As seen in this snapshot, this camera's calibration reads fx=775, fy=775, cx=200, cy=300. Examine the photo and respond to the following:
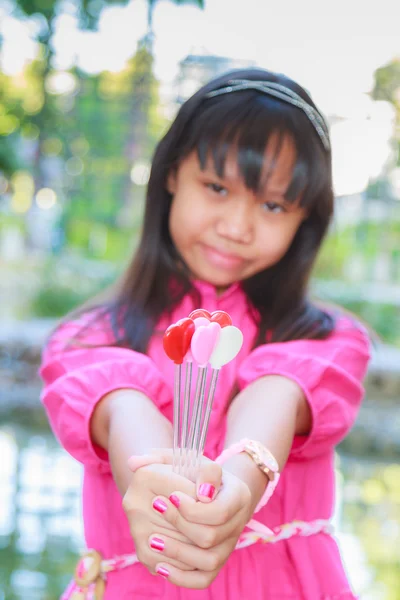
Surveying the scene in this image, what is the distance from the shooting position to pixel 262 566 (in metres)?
0.88

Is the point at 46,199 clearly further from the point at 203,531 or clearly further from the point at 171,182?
the point at 203,531

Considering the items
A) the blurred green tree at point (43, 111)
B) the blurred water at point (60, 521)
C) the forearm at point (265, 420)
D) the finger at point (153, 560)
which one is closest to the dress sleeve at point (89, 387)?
the forearm at point (265, 420)

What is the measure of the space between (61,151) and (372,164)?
1576 mm

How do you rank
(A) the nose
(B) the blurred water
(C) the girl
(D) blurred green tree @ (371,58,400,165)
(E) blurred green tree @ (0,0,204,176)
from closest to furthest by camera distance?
(C) the girl, (A) the nose, (B) the blurred water, (E) blurred green tree @ (0,0,204,176), (D) blurred green tree @ (371,58,400,165)

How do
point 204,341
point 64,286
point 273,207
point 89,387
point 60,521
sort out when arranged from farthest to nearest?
point 64,286 < point 60,521 < point 273,207 < point 89,387 < point 204,341


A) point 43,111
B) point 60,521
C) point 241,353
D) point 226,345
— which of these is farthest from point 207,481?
point 43,111

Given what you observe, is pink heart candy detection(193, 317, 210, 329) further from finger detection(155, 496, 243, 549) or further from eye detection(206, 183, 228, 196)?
eye detection(206, 183, 228, 196)

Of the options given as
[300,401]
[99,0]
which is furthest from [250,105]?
[99,0]

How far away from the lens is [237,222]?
37.4 inches

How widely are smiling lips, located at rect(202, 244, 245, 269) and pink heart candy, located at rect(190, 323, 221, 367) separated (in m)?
0.38

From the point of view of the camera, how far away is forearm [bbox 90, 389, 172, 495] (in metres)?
0.77

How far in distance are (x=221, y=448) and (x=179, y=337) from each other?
14.3 inches

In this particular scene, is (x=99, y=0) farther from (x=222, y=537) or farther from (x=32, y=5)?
(x=222, y=537)

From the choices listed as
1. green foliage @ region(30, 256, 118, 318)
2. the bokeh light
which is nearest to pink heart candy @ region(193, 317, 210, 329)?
green foliage @ region(30, 256, 118, 318)
